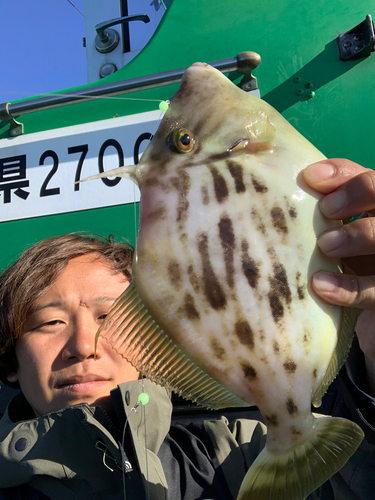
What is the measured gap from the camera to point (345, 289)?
90cm

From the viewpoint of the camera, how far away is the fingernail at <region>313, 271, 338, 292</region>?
2.88 feet

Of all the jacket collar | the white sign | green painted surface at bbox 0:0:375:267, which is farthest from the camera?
the white sign

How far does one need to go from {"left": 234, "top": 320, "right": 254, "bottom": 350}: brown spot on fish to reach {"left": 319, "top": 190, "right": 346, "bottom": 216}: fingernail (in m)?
0.30

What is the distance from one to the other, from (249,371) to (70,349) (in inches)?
34.3

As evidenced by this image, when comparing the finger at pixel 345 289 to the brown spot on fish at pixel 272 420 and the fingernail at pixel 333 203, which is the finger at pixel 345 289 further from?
the brown spot on fish at pixel 272 420

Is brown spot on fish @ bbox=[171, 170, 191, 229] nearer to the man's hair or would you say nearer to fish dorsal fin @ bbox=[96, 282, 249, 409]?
fish dorsal fin @ bbox=[96, 282, 249, 409]

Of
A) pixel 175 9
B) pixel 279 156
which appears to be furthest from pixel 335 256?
pixel 175 9

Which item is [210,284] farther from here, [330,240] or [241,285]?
[330,240]

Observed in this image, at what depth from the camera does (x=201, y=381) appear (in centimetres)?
92

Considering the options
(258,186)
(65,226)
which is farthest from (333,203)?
(65,226)

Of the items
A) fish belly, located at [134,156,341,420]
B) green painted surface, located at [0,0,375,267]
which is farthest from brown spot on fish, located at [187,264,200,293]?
green painted surface, located at [0,0,375,267]

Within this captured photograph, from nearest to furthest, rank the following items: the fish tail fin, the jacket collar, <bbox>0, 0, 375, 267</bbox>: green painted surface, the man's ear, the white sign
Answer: the fish tail fin → the jacket collar → the man's ear → <bbox>0, 0, 375, 267</bbox>: green painted surface → the white sign

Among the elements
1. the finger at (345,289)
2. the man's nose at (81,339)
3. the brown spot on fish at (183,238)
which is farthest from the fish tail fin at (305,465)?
the man's nose at (81,339)

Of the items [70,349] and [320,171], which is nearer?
[320,171]
